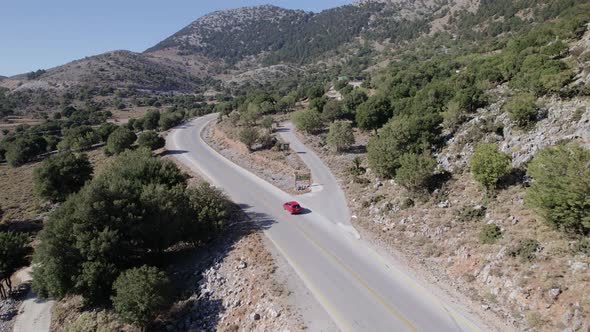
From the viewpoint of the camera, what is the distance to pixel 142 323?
67.7 ft

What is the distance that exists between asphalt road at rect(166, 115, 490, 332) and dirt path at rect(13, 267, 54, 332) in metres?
17.6

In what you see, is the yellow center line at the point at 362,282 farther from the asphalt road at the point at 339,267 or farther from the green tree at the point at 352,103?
the green tree at the point at 352,103

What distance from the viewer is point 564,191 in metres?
18.1

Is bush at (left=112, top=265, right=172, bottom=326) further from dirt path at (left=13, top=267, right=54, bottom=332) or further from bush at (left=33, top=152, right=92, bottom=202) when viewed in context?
bush at (left=33, top=152, right=92, bottom=202)

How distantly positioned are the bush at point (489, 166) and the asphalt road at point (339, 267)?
32.7 ft

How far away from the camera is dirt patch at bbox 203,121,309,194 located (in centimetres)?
4219

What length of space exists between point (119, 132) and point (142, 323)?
5267 centimetres

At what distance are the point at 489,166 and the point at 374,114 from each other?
28411 millimetres

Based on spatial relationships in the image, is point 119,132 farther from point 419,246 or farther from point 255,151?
point 419,246

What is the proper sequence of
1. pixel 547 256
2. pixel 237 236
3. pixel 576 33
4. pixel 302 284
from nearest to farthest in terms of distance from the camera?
pixel 547 256 < pixel 302 284 < pixel 237 236 < pixel 576 33

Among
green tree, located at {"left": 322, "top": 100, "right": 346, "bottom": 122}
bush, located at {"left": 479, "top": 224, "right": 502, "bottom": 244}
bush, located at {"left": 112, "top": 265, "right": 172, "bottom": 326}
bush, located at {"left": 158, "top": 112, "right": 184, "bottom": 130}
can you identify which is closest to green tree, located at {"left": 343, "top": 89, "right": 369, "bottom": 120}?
green tree, located at {"left": 322, "top": 100, "right": 346, "bottom": 122}

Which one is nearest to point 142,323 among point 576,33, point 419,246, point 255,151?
point 419,246

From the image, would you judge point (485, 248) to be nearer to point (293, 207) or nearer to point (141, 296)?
point (293, 207)

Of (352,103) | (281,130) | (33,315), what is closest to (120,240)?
(33,315)
